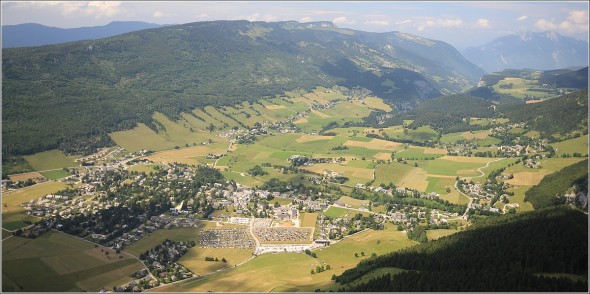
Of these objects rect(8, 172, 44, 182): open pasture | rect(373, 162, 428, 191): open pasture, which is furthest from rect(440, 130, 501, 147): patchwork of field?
rect(8, 172, 44, 182): open pasture

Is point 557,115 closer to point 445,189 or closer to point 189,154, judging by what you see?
point 445,189

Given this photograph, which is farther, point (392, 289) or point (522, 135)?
point (522, 135)

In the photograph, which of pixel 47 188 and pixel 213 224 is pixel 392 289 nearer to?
pixel 213 224

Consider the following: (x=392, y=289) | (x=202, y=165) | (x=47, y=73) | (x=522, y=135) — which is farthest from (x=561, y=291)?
(x=47, y=73)

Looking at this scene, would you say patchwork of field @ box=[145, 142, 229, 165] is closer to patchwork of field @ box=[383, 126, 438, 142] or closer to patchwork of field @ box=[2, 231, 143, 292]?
patchwork of field @ box=[2, 231, 143, 292]

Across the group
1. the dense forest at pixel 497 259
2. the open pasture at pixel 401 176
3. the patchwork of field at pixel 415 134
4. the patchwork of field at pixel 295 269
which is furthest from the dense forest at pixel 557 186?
the patchwork of field at pixel 415 134

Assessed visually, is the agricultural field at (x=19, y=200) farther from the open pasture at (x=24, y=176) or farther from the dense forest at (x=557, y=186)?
the dense forest at (x=557, y=186)

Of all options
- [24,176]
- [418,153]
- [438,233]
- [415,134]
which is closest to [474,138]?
[415,134]

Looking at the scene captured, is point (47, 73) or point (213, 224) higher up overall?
point (47, 73)
